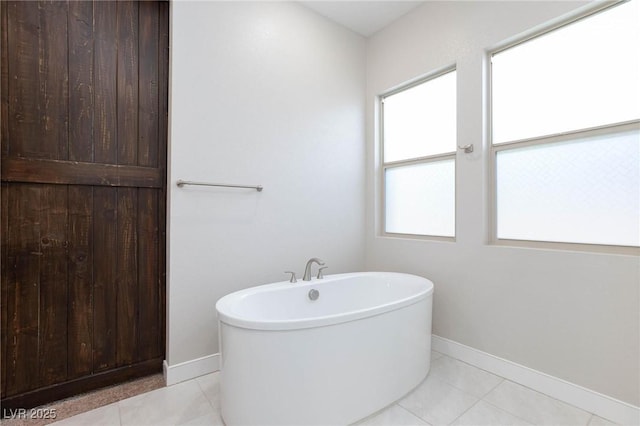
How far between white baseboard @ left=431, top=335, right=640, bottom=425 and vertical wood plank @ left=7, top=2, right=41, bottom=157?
9.84 feet

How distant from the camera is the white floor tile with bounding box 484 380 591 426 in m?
1.53

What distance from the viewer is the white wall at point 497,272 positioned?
5.08ft

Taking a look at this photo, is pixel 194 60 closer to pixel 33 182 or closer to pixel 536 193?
pixel 33 182

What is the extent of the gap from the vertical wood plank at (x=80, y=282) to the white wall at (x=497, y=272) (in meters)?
2.22

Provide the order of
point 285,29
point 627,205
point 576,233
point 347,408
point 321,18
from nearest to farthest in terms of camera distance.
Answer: point 347,408
point 627,205
point 576,233
point 285,29
point 321,18

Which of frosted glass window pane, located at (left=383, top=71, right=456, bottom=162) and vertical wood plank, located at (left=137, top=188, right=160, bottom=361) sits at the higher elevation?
frosted glass window pane, located at (left=383, top=71, right=456, bottom=162)

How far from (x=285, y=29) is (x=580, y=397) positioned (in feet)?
10.4

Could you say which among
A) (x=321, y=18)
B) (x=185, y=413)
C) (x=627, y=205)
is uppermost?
(x=321, y=18)

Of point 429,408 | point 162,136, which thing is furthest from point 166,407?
point 162,136

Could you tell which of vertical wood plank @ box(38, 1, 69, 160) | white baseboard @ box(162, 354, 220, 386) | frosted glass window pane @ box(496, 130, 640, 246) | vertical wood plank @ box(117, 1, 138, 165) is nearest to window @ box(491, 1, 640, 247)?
frosted glass window pane @ box(496, 130, 640, 246)

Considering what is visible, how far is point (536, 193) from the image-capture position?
1.90m

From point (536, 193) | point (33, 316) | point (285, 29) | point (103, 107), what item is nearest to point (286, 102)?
point (285, 29)

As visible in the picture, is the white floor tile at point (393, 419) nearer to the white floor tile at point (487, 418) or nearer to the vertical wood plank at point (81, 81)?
the white floor tile at point (487, 418)

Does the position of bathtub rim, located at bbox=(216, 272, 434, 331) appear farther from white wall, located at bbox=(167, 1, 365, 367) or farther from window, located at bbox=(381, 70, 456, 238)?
window, located at bbox=(381, 70, 456, 238)
